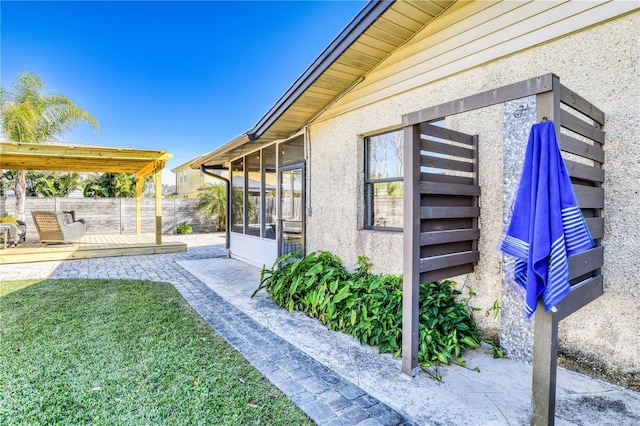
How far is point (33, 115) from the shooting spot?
12.2m

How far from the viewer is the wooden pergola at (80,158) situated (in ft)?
29.3

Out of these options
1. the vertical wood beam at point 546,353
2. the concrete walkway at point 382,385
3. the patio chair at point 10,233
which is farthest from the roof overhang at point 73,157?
the vertical wood beam at point 546,353

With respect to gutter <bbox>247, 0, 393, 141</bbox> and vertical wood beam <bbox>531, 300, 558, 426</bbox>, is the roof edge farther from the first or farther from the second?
vertical wood beam <bbox>531, 300, 558, 426</bbox>

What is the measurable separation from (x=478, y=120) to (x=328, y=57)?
2.02 meters

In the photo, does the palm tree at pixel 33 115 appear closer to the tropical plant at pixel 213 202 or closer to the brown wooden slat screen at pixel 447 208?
the tropical plant at pixel 213 202

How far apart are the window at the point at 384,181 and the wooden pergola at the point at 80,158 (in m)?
8.02

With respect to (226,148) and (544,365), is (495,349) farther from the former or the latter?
(226,148)

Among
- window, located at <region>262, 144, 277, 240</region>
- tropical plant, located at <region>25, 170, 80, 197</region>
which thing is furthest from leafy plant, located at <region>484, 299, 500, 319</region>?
tropical plant, located at <region>25, 170, 80, 197</region>

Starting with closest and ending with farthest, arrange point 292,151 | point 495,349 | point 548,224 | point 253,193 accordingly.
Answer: point 548,224, point 495,349, point 292,151, point 253,193

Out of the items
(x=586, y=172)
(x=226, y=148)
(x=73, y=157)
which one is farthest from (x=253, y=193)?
(x=586, y=172)

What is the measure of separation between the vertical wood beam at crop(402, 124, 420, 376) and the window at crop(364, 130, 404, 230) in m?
1.55

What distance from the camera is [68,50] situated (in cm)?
1175

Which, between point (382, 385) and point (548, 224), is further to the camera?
point (382, 385)

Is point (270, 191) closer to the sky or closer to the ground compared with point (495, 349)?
closer to the sky
